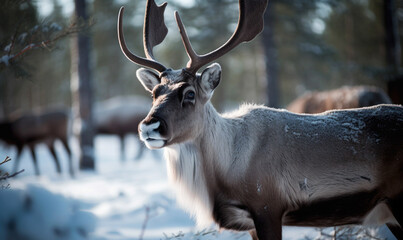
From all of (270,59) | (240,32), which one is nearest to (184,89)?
(240,32)

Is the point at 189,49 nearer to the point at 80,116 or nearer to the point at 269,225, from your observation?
the point at 269,225

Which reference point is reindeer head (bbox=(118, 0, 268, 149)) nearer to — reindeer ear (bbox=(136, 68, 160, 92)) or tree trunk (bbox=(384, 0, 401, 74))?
reindeer ear (bbox=(136, 68, 160, 92))

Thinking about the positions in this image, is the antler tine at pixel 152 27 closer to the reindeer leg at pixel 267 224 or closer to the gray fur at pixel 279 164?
the gray fur at pixel 279 164

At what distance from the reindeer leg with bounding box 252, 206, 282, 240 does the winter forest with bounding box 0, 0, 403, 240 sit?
3.61 ft

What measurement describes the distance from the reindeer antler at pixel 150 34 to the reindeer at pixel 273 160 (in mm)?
325

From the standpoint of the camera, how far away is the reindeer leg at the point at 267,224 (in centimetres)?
242

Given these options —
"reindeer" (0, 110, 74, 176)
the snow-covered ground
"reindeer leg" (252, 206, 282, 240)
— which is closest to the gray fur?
"reindeer leg" (252, 206, 282, 240)

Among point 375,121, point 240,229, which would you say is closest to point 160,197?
point 240,229

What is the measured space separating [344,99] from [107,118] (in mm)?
11018

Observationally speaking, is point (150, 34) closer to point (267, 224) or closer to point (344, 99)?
point (267, 224)

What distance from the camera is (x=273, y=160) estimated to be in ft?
8.62

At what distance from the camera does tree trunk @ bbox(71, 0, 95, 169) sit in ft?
26.2

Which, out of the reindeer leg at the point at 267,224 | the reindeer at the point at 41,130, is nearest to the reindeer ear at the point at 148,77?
the reindeer leg at the point at 267,224

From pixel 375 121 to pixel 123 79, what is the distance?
26.8 meters
